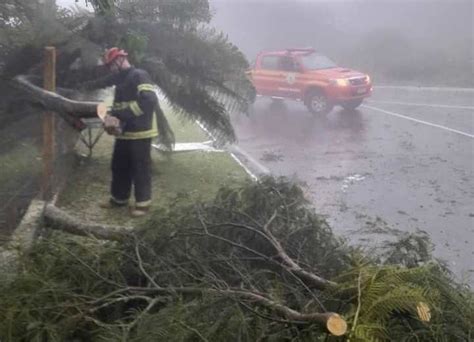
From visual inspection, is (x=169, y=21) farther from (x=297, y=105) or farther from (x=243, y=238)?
(x=297, y=105)

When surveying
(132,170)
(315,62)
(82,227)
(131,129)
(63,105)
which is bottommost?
(132,170)

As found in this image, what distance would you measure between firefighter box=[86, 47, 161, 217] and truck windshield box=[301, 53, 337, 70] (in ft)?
35.2

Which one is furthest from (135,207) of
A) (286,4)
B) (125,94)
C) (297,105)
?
(286,4)

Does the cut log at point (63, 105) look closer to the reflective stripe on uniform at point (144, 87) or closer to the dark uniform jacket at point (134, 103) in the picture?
the dark uniform jacket at point (134, 103)

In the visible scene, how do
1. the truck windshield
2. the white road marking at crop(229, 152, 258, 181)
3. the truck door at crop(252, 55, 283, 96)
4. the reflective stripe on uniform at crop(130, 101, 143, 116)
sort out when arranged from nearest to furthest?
the reflective stripe on uniform at crop(130, 101, 143, 116) < the white road marking at crop(229, 152, 258, 181) < the truck windshield < the truck door at crop(252, 55, 283, 96)

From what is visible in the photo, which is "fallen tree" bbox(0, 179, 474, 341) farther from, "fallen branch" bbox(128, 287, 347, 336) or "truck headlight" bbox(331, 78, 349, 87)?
"truck headlight" bbox(331, 78, 349, 87)

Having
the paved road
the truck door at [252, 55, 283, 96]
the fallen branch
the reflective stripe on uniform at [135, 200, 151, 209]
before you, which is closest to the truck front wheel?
the paved road

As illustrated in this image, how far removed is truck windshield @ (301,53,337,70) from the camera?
57.1 feet

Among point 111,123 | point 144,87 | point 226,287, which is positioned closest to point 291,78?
point 144,87

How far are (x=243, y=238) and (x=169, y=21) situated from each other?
5.24 metres

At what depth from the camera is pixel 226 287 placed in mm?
3422

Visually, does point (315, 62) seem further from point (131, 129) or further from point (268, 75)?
point (131, 129)

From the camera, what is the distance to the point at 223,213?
4559 mm

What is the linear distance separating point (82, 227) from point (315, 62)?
44.4 feet
